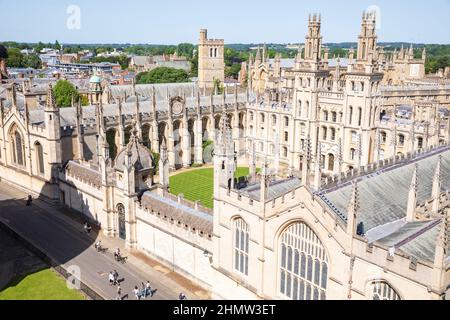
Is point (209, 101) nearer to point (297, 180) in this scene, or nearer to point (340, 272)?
point (297, 180)

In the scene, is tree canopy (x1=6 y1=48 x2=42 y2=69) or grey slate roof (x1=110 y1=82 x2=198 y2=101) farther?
tree canopy (x1=6 y1=48 x2=42 y2=69)

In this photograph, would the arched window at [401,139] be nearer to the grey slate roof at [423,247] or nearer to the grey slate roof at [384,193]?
the grey slate roof at [384,193]

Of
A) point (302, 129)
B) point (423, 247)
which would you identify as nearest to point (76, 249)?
point (423, 247)

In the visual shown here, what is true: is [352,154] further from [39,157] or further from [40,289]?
[40,289]

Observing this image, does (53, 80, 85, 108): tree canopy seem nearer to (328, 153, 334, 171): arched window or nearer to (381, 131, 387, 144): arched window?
(328, 153, 334, 171): arched window

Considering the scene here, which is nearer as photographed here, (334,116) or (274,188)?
(274,188)

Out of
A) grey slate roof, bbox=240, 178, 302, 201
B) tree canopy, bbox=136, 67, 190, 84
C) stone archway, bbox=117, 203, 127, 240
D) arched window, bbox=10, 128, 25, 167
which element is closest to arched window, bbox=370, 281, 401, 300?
grey slate roof, bbox=240, 178, 302, 201
